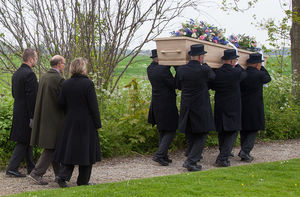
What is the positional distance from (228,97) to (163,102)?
1.13 m

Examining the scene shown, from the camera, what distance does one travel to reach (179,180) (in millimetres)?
5969

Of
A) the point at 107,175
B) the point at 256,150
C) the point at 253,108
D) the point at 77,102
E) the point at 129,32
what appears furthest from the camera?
the point at 129,32

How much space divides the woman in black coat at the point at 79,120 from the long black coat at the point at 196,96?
1854 millimetres

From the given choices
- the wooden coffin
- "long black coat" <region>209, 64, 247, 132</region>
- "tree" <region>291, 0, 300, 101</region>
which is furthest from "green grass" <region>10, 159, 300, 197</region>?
"tree" <region>291, 0, 300, 101</region>

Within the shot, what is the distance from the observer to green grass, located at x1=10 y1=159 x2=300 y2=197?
17.3 ft

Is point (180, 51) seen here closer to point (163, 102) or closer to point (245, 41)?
point (163, 102)

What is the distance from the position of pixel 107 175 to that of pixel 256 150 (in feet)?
12.6

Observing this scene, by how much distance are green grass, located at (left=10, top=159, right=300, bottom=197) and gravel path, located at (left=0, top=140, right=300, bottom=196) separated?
27.7 inches

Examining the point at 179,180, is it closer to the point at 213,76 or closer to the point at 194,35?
the point at 213,76

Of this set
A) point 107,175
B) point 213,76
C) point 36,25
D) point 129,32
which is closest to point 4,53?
point 36,25

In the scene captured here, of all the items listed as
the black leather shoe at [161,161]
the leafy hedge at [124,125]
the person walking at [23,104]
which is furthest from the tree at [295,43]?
the person walking at [23,104]

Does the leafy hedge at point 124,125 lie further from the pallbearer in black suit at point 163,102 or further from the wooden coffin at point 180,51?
the wooden coffin at point 180,51

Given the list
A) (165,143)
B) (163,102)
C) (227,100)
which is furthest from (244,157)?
(163,102)

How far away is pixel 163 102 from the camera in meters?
7.46
